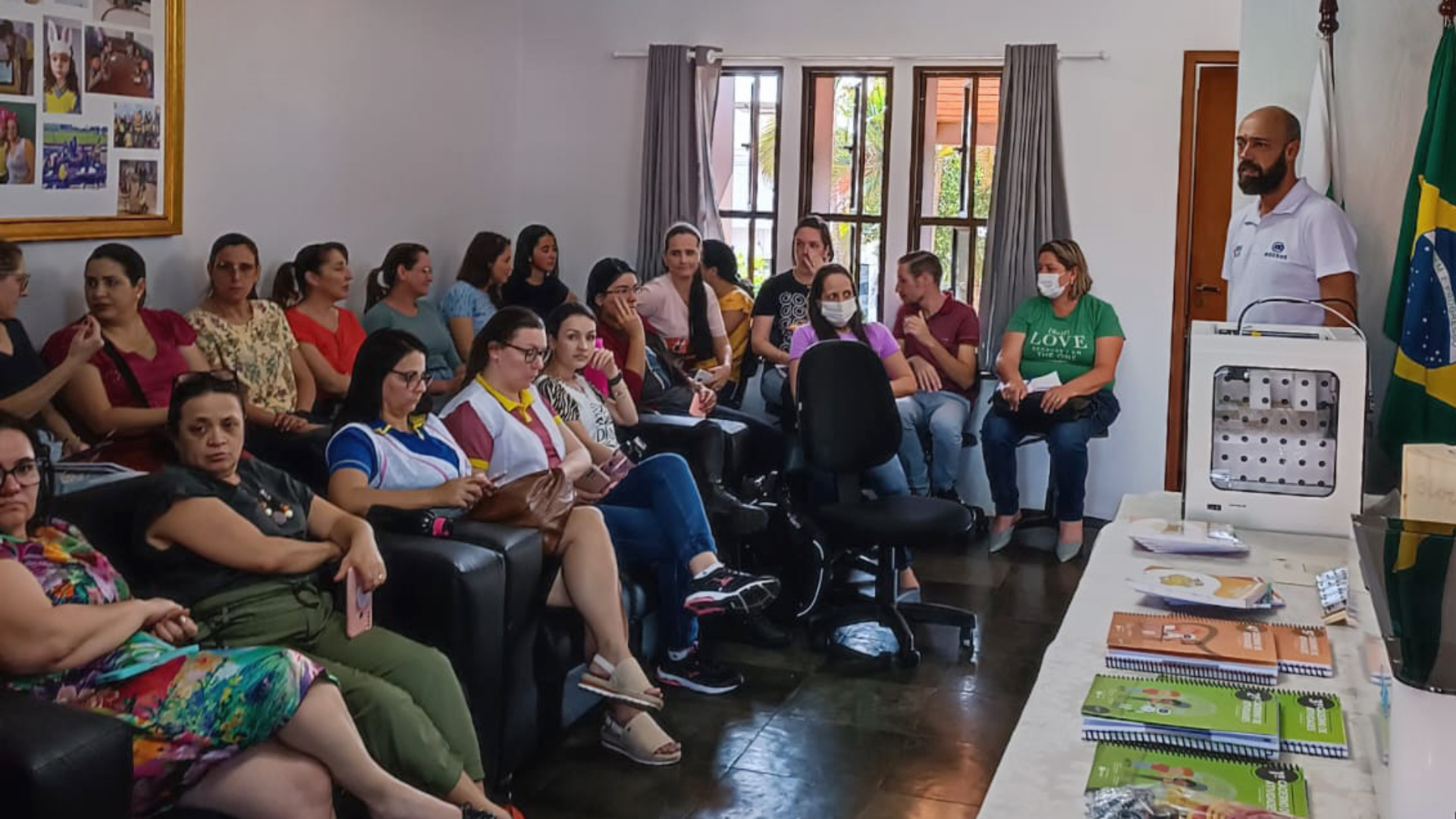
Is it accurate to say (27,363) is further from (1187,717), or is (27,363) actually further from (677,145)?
(677,145)

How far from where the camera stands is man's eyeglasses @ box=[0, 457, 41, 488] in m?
2.45

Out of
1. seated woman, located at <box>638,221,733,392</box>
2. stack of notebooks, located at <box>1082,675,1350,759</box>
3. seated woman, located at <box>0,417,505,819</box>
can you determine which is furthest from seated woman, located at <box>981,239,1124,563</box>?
stack of notebooks, located at <box>1082,675,1350,759</box>

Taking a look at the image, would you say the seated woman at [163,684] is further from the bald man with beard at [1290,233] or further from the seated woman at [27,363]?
the bald man with beard at [1290,233]

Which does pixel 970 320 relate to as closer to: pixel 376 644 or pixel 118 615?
pixel 376 644

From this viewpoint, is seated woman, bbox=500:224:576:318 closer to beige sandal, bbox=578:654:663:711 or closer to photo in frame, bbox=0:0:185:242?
photo in frame, bbox=0:0:185:242

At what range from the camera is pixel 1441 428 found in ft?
12.6

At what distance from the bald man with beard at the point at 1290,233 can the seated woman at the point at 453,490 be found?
78.5 inches

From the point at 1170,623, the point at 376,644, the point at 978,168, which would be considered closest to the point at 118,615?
the point at 376,644

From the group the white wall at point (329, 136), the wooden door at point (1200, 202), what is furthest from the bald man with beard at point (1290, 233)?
the white wall at point (329, 136)

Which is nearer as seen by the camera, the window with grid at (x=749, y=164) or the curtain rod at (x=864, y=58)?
the curtain rod at (x=864, y=58)

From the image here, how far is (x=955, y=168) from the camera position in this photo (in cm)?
655

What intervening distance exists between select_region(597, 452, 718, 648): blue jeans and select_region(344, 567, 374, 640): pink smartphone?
1.14 m

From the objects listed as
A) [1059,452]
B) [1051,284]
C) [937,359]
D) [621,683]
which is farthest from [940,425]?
[621,683]

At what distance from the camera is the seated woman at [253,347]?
454cm
